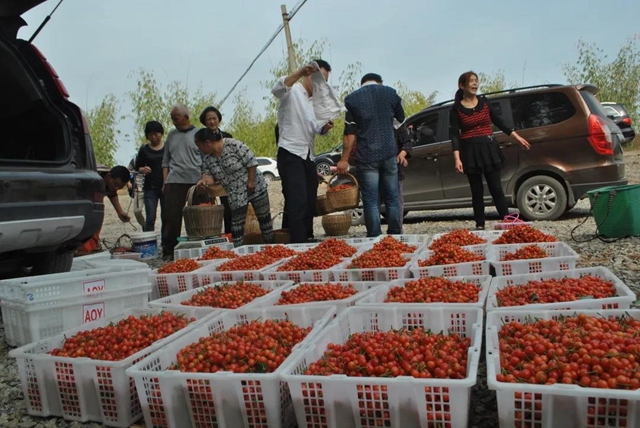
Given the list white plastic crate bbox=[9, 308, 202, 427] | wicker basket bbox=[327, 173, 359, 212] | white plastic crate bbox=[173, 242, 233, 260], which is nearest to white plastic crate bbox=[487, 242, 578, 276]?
white plastic crate bbox=[9, 308, 202, 427]

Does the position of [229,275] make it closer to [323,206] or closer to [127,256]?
[127,256]

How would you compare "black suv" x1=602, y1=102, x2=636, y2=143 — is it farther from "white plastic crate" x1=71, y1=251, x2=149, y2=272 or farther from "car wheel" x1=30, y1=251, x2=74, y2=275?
"car wheel" x1=30, y1=251, x2=74, y2=275

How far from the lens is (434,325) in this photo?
8.68ft

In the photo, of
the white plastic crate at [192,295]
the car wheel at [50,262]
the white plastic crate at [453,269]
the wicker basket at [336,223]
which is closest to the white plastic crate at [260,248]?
the white plastic crate at [192,295]

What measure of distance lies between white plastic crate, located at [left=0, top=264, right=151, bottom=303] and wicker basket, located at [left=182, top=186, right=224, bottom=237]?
2.69 meters

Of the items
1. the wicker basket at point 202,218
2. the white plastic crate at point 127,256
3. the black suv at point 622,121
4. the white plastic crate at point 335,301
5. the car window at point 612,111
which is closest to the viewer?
the white plastic crate at point 335,301

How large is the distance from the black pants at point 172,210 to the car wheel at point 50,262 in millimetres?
3219

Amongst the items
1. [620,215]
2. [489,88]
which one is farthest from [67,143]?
[489,88]

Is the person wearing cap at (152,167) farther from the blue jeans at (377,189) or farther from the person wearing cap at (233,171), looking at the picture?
the blue jeans at (377,189)

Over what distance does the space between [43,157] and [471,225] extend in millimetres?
6333

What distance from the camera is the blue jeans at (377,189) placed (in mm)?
5793

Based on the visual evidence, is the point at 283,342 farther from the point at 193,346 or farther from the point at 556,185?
the point at 556,185

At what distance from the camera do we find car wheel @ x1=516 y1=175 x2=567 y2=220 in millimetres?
7547

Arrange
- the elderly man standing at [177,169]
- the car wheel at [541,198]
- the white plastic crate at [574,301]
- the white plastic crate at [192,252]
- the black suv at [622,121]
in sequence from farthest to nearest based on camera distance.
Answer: the black suv at [622,121]
the car wheel at [541,198]
the elderly man standing at [177,169]
the white plastic crate at [192,252]
the white plastic crate at [574,301]
